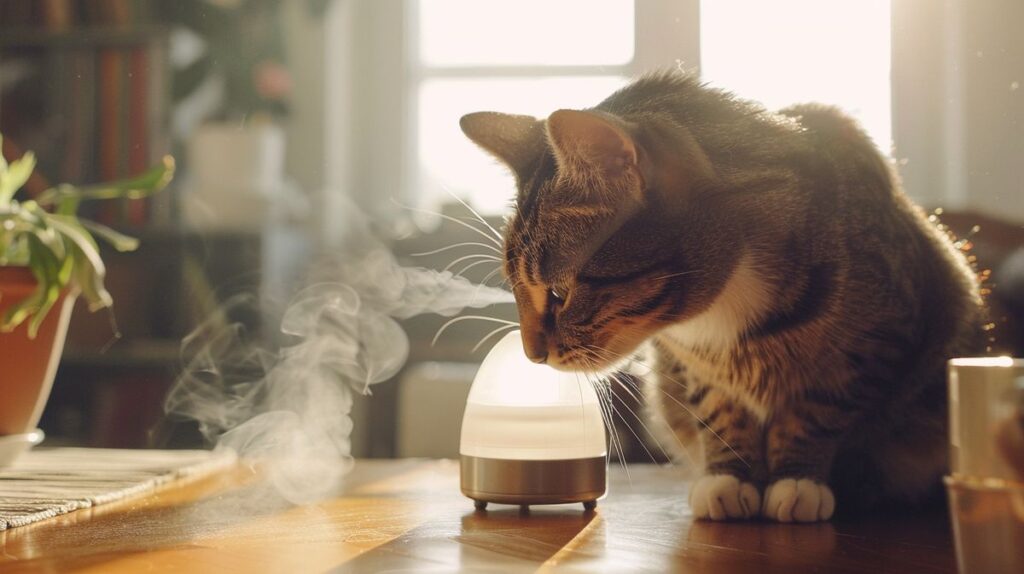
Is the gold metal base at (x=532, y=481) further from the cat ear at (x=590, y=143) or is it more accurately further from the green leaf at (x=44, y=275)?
the green leaf at (x=44, y=275)

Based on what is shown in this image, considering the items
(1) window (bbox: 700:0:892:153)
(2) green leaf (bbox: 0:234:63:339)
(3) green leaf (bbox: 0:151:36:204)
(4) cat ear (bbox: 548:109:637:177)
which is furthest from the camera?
(1) window (bbox: 700:0:892:153)

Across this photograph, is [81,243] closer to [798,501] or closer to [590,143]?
[590,143]

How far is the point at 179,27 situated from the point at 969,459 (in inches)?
89.9

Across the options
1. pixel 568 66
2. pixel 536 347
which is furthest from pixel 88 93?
pixel 536 347

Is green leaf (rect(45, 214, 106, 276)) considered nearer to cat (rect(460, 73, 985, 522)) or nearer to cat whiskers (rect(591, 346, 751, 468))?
cat (rect(460, 73, 985, 522))

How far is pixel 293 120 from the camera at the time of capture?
257 centimetres

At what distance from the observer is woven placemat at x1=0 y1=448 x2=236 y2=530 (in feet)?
2.77

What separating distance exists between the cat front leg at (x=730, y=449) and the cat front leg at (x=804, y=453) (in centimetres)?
2

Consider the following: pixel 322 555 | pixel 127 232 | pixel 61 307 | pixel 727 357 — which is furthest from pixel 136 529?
pixel 127 232

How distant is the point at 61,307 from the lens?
3.55 feet

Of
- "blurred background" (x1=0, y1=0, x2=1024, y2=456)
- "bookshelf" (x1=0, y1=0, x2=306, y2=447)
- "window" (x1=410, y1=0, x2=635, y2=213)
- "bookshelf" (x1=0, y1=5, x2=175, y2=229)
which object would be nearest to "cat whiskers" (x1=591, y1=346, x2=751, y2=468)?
"blurred background" (x1=0, y1=0, x2=1024, y2=456)

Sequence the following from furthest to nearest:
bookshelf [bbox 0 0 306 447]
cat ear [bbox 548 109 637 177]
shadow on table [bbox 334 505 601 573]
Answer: bookshelf [bbox 0 0 306 447] → cat ear [bbox 548 109 637 177] → shadow on table [bbox 334 505 601 573]

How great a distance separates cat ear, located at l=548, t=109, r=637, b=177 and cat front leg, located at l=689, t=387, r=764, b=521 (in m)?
0.28

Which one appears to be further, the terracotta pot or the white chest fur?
the terracotta pot
